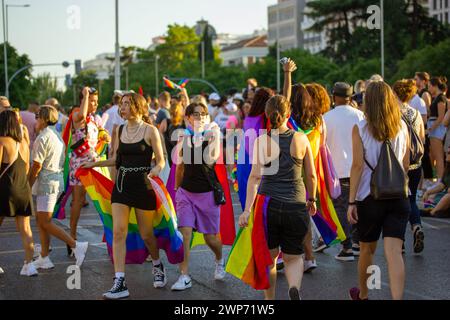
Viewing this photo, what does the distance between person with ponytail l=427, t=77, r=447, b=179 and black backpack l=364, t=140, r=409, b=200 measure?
7913 millimetres

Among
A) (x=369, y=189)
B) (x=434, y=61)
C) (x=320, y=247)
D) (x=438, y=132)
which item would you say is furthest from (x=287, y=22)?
(x=369, y=189)

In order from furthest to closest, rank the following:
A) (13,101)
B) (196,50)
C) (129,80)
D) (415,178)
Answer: (196,50)
(129,80)
(13,101)
(415,178)

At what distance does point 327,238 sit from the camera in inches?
357

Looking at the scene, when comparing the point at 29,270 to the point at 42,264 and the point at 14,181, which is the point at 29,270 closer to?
the point at 42,264

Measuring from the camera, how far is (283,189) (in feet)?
22.4

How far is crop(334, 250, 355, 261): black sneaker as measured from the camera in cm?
955

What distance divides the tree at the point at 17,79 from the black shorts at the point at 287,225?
2312 inches

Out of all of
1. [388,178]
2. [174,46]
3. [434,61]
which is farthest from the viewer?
[174,46]

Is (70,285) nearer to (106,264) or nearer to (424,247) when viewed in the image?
(106,264)

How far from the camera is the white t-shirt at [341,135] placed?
32.0ft

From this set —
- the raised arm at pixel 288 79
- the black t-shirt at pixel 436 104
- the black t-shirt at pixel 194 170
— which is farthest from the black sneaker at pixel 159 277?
the black t-shirt at pixel 436 104

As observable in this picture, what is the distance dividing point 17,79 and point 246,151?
58679 mm
